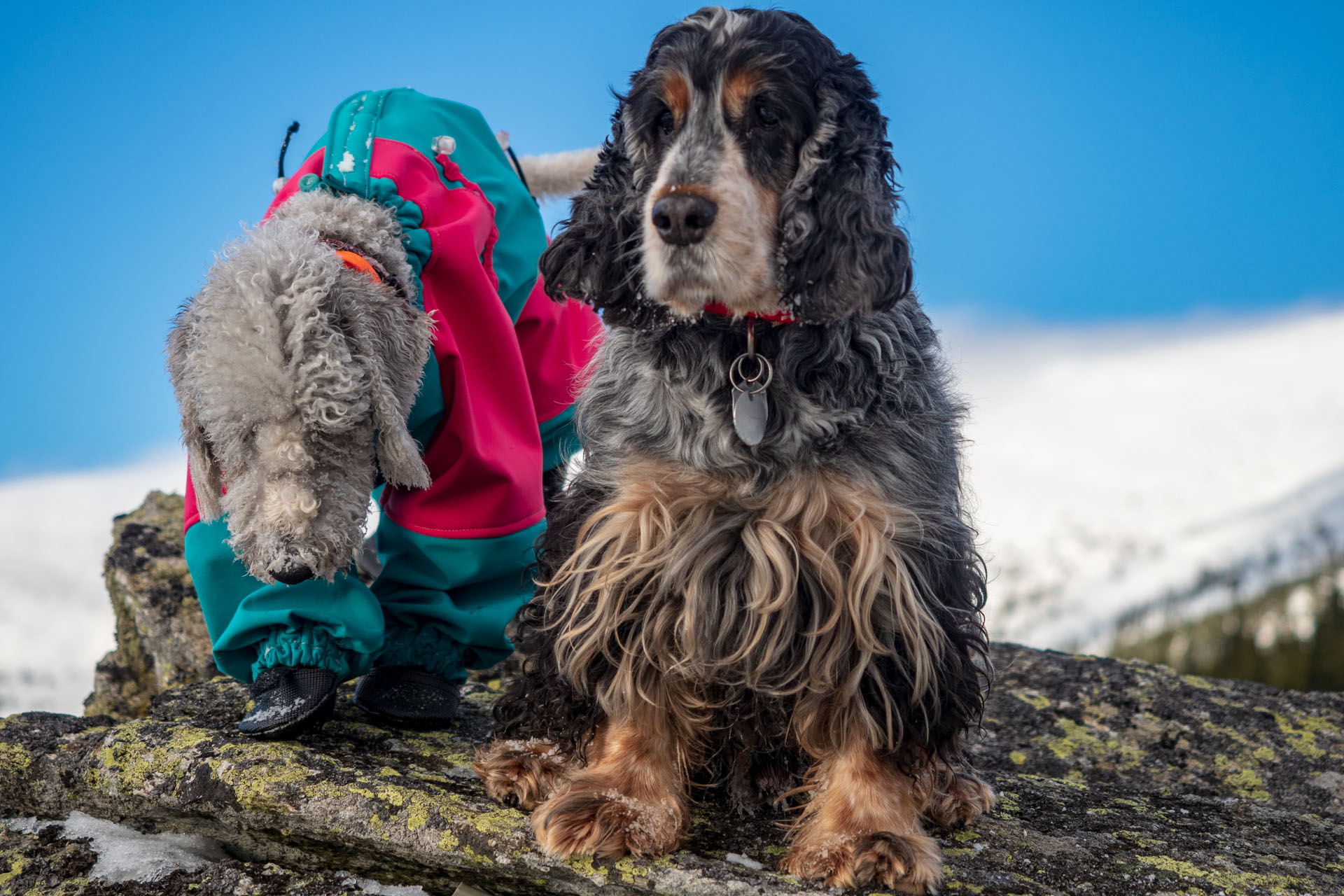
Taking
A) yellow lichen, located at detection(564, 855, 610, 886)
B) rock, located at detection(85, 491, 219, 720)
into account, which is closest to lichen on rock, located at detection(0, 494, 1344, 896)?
yellow lichen, located at detection(564, 855, 610, 886)

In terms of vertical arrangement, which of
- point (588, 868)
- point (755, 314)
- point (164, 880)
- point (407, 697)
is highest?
point (755, 314)

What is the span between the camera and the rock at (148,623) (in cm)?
484

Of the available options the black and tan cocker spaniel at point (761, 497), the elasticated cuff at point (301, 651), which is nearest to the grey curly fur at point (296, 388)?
the elasticated cuff at point (301, 651)

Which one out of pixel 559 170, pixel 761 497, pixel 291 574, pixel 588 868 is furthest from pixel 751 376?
pixel 559 170

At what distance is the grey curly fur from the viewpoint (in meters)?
2.85

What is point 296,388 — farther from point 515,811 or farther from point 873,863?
point 873,863

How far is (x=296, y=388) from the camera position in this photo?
2875mm

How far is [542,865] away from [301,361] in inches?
56.5

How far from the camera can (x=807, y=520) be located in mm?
2756

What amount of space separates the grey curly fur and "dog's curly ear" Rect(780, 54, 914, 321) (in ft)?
3.96

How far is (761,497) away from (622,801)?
2.81ft

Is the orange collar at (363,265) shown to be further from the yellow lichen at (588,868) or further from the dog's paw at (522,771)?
the yellow lichen at (588,868)

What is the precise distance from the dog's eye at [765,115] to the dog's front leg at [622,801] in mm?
1574

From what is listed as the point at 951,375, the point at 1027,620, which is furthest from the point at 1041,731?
the point at 1027,620
